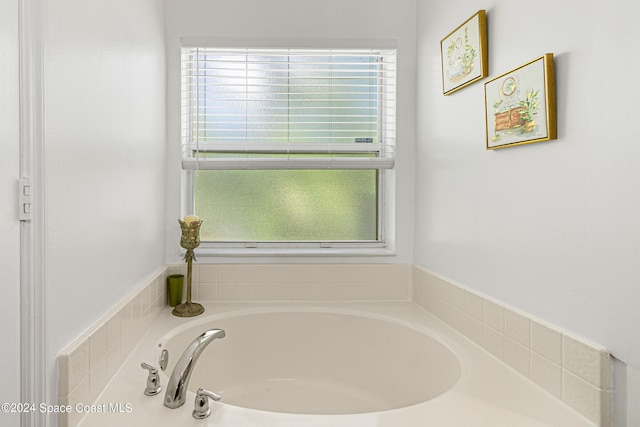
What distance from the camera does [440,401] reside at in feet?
3.59

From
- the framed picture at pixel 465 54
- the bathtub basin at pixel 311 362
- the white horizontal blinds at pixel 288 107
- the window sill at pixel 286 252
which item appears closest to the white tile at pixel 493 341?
the bathtub basin at pixel 311 362

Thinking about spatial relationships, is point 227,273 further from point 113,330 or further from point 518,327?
point 518,327

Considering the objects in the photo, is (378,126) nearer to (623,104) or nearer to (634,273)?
(623,104)

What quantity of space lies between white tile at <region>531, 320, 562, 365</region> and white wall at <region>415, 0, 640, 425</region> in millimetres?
31

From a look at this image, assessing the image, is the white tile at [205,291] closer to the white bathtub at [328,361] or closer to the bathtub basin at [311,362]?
the white bathtub at [328,361]

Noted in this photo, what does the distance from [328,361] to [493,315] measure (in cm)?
86

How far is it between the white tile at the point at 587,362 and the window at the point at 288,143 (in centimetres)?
126

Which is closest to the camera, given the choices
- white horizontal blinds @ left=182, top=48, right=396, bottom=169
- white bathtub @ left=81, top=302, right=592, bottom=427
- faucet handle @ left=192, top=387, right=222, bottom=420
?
faucet handle @ left=192, top=387, right=222, bottom=420

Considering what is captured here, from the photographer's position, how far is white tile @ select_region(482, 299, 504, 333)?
131 cm

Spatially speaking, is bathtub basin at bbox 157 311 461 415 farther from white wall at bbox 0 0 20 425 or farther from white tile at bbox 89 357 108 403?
white wall at bbox 0 0 20 425

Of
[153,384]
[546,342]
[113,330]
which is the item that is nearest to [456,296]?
[546,342]

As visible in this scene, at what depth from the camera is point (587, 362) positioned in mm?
963

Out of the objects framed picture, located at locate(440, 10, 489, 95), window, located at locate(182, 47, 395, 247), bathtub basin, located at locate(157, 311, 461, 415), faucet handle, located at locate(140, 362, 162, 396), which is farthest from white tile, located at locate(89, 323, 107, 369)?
framed picture, located at locate(440, 10, 489, 95)

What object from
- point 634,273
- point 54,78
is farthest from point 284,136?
point 634,273
